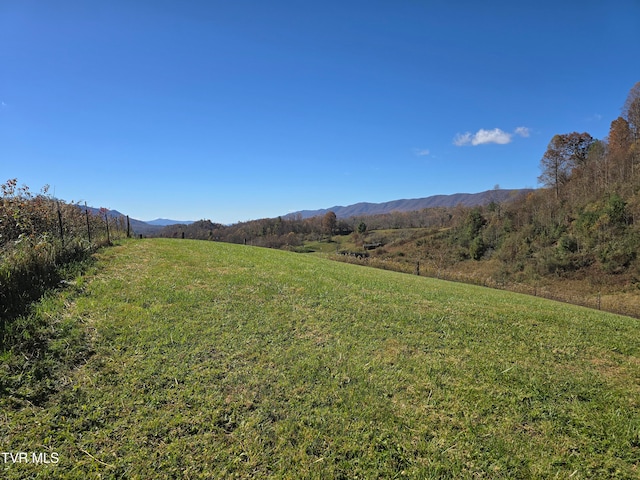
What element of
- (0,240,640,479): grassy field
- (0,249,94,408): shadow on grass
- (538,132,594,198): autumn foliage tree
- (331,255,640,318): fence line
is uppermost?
(538,132,594,198): autumn foliage tree

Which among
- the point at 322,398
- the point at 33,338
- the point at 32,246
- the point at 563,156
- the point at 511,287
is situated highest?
the point at 563,156

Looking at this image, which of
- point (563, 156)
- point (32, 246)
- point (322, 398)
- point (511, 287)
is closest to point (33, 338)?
point (322, 398)

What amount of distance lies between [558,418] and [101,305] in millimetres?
6588

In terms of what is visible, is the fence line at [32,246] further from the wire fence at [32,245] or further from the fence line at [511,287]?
the fence line at [511,287]

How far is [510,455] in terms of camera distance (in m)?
2.58

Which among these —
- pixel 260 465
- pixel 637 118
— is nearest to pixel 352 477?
pixel 260 465

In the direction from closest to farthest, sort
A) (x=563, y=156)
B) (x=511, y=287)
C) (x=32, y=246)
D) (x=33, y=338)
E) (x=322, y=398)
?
(x=322, y=398)
(x=33, y=338)
(x=32, y=246)
(x=511, y=287)
(x=563, y=156)

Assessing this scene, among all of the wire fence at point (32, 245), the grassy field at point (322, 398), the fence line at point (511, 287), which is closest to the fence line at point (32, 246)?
the wire fence at point (32, 245)

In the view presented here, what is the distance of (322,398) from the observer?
3266 mm

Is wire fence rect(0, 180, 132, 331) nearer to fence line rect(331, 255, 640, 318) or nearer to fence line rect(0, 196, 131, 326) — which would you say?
fence line rect(0, 196, 131, 326)

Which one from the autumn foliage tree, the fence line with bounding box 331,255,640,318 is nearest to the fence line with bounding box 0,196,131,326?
the fence line with bounding box 331,255,640,318

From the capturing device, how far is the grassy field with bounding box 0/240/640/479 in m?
2.48

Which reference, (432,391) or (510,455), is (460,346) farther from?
(510,455)

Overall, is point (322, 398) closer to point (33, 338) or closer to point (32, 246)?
point (33, 338)
